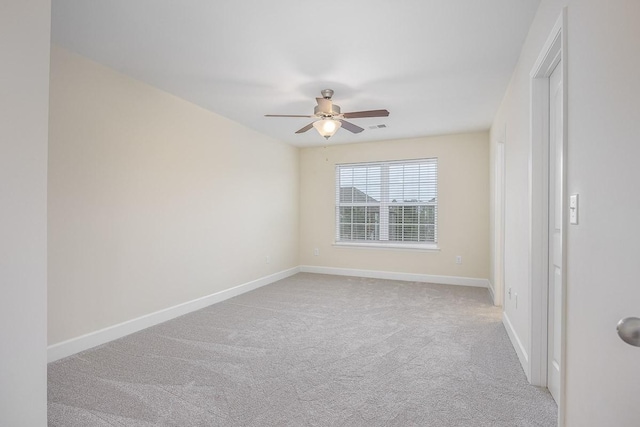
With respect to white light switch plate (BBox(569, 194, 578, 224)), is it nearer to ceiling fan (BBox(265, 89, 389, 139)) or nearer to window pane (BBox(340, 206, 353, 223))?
ceiling fan (BBox(265, 89, 389, 139))

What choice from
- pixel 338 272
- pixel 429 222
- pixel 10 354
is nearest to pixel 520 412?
pixel 10 354

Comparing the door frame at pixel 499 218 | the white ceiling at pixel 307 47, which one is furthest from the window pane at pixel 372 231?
the white ceiling at pixel 307 47

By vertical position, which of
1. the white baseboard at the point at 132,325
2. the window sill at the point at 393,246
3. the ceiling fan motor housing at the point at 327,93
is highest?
the ceiling fan motor housing at the point at 327,93

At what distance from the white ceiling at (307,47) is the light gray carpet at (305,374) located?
2.39 m

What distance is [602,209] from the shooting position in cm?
119

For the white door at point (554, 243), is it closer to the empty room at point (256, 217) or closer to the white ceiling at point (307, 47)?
the empty room at point (256, 217)

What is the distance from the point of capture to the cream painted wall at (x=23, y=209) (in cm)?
136

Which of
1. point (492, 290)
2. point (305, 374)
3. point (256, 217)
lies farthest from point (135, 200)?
point (492, 290)

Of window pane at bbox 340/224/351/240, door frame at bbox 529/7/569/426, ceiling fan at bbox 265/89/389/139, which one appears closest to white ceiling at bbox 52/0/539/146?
ceiling fan at bbox 265/89/389/139

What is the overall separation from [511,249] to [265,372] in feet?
7.86

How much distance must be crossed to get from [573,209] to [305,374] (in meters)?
1.90

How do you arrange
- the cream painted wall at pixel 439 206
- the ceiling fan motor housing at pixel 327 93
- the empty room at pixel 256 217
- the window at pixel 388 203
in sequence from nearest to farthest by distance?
the empty room at pixel 256 217 → the ceiling fan motor housing at pixel 327 93 → the cream painted wall at pixel 439 206 → the window at pixel 388 203

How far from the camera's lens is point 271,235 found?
560 cm

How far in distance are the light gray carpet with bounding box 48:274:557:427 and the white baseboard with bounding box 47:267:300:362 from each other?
0.30 feet
